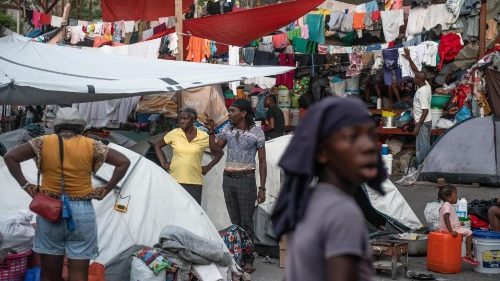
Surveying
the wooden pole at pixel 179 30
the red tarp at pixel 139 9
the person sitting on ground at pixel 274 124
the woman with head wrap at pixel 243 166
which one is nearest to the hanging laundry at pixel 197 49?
the wooden pole at pixel 179 30

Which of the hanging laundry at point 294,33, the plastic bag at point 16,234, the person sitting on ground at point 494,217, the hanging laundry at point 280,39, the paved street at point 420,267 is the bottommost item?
the paved street at point 420,267

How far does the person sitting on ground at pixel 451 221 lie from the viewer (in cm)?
848

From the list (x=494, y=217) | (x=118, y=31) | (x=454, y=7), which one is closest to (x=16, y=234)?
(x=494, y=217)

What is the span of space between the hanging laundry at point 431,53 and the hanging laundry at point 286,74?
3.22 metres

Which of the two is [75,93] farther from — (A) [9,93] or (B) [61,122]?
(B) [61,122]

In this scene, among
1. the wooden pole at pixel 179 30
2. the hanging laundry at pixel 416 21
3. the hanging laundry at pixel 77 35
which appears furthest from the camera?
the hanging laundry at pixel 77 35

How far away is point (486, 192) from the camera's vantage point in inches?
496

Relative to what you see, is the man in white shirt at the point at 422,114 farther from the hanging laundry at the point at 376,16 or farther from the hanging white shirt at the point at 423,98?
the hanging laundry at the point at 376,16

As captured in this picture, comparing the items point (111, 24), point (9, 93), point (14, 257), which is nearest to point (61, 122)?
point (14, 257)

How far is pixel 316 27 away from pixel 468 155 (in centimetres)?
495

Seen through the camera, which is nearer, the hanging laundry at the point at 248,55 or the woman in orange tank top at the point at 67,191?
the woman in orange tank top at the point at 67,191

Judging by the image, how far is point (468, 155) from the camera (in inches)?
524

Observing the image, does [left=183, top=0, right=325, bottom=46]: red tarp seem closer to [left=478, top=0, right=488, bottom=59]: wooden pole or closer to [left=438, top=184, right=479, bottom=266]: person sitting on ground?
[left=478, top=0, right=488, bottom=59]: wooden pole

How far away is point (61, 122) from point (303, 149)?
3.29m
